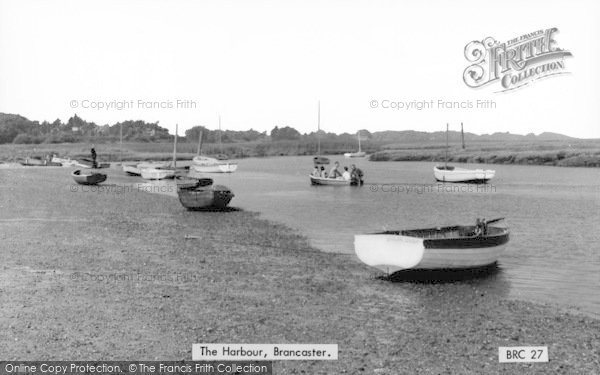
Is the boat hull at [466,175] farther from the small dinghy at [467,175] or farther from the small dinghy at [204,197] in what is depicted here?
the small dinghy at [204,197]

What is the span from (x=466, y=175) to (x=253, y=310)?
58320 mm

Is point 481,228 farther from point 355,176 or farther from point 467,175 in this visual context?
point 467,175

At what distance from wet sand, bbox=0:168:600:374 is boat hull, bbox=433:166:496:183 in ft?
159

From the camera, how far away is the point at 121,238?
2389 centimetres

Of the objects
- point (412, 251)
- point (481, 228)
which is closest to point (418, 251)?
point (412, 251)

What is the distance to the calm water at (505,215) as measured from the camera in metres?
18.9

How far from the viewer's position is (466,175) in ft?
225

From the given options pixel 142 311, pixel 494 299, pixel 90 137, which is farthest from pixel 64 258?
pixel 90 137

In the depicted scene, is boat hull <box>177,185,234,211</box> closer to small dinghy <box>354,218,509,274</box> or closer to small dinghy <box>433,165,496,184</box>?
small dinghy <box>354,218,509,274</box>

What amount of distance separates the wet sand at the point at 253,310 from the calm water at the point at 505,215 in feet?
6.67

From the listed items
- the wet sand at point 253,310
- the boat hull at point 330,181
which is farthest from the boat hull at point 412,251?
the boat hull at point 330,181

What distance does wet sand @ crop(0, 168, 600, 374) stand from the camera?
10.8 meters

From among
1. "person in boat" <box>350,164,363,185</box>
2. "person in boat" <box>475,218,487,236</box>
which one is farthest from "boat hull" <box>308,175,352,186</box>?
"person in boat" <box>475,218,487,236</box>

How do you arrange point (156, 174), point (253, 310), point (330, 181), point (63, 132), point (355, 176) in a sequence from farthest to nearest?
point (63, 132) → point (156, 174) → point (355, 176) → point (330, 181) → point (253, 310)
